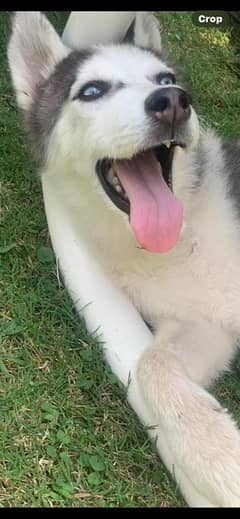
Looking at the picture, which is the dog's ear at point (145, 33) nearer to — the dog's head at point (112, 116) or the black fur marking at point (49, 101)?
the dog's head at point (112, 116)

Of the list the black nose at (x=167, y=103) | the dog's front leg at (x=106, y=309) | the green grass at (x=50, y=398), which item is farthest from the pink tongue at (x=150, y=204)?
the green grass at (x=50, y=398)

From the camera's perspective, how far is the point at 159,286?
12.8ft

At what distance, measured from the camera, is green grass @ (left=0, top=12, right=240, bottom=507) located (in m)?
3.30

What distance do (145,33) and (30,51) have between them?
617 mm

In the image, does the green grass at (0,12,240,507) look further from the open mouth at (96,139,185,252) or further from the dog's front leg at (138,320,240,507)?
the open mouth at (96,139,185,252)

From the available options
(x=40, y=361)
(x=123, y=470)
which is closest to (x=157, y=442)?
(x=123, y=470)

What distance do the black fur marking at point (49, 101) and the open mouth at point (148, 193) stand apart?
1.47 ft

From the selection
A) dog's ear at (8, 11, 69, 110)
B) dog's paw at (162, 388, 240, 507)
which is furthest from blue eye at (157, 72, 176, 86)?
dog's paw at (162, 388, 240, 507)

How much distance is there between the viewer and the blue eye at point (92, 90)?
370cm

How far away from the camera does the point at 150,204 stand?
358cm

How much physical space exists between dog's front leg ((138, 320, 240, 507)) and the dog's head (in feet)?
1.75

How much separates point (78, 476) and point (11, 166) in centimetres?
231

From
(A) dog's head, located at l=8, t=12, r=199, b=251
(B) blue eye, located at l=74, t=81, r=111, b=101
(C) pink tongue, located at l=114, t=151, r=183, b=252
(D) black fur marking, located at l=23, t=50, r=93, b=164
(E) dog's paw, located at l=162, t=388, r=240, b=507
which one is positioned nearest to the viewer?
(E) dog's paw, located at l=162, t=388, r=240, b=507
